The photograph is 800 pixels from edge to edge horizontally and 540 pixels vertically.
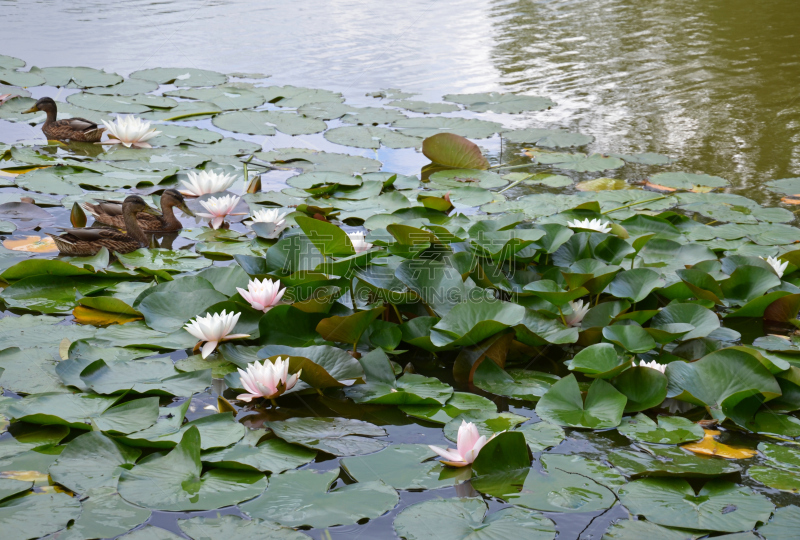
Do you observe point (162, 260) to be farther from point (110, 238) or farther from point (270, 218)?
point (270, 218)

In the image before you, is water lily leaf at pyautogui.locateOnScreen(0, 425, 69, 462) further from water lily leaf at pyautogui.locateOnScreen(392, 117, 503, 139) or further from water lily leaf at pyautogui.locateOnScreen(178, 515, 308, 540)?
water lily leaf at pyautogui.locateOnScreen(392, 117, 503, 139)

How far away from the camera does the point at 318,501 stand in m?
1.60

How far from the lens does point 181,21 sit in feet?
28.0

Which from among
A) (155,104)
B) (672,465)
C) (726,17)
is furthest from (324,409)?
(726,17)

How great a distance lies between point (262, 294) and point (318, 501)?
0.99m

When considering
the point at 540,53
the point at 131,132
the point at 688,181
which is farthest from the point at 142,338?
the point at 540,53

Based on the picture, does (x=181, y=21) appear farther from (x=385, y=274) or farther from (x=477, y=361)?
(x=477, y=361)

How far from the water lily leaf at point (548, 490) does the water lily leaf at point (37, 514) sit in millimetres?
1011

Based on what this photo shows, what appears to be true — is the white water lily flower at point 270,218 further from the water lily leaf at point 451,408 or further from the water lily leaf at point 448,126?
the water lily leaf at point 448,126

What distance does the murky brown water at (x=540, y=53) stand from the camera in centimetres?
543

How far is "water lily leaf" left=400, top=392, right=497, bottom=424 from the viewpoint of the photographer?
2.02 meters

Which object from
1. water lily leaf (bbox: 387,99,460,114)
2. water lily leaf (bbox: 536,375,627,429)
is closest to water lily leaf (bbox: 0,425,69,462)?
water lily leaf (bbox: 536,375,627,429)

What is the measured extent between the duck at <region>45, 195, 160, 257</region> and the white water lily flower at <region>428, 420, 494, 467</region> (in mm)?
2086

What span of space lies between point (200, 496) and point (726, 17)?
32.9ft
